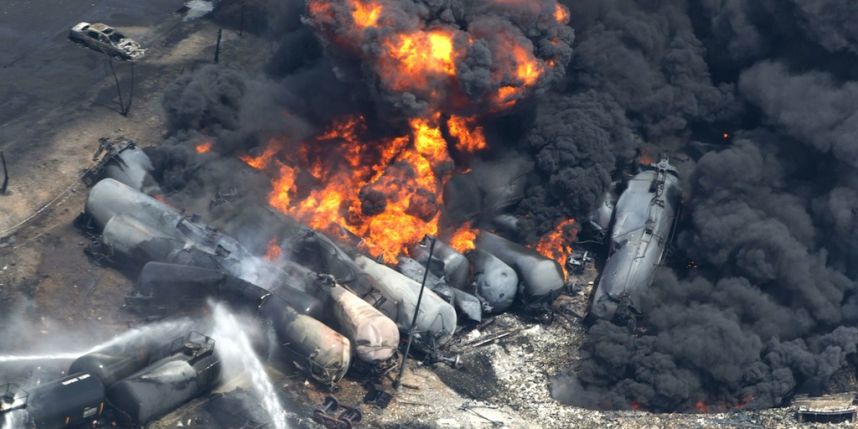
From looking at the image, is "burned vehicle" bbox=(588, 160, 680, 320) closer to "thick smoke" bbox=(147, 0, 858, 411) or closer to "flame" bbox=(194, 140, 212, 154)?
"thick smoke" bbox=(147, 0, 858, 411)

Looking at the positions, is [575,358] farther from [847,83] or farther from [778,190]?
[847,83]

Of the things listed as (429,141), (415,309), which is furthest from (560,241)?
(415,309)

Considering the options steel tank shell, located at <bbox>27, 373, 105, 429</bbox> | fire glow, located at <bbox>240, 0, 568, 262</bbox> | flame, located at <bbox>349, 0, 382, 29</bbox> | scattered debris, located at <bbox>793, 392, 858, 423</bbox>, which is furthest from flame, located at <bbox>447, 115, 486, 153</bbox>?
steel tank shell, located at <bbox>27, 373, 105, 429</bbox>

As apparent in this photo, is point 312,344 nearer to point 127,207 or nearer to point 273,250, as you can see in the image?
point 273,250

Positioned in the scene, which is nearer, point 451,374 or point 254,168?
point 451,374

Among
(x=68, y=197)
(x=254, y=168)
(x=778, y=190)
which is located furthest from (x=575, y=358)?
(x=68, y=197)

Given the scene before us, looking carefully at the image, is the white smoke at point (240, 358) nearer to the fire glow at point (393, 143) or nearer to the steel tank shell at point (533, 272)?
the fire glow at point (393, 143)
